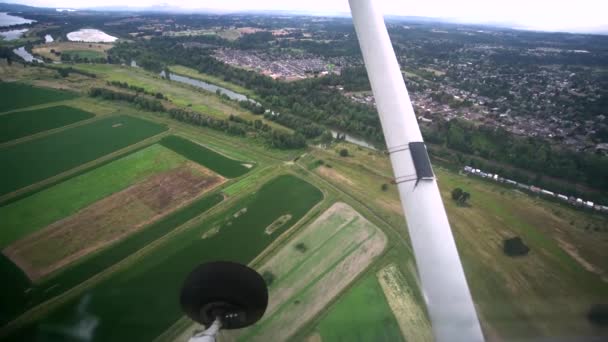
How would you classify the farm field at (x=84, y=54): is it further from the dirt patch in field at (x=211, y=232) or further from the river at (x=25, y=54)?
the dirt patch in field at (x=211, y=232)

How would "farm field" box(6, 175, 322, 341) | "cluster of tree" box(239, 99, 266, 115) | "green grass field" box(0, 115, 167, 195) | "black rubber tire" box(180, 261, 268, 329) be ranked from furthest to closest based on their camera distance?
"cluster of tree" box(239, 99, 266, 115)
"green grass field" box(0, 115, 167, 195)
"farm field" box(6, 175, 322, 341)
"black rubber tire" box(180, 261, 268, 329)

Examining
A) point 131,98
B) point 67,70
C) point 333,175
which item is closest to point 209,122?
point 131,98

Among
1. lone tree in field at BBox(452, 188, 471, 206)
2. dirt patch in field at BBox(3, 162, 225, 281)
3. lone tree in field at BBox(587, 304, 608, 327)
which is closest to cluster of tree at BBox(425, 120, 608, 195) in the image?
lone tree in field at BBox(452, 188, 471, 206)

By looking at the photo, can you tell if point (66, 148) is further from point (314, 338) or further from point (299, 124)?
point (314, 338)

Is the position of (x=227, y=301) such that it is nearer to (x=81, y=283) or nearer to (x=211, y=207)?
(x=81, y=283)

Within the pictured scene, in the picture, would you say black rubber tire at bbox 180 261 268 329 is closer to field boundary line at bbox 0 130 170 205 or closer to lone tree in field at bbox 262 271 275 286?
lone tree in field at bbox 262 271 275 286

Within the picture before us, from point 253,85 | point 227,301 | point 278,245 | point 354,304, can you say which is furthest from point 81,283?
point 253,85
